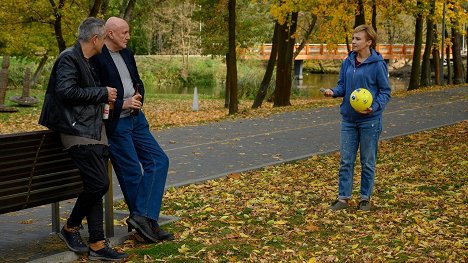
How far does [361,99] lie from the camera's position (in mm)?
8820

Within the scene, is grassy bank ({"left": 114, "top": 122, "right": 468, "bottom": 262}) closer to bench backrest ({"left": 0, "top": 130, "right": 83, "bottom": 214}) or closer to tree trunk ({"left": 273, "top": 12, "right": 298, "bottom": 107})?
bench backrest ({"left": 0, "top": 130, "right": 83, "bottom": 214})

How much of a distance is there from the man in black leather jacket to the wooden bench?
0.55 feet

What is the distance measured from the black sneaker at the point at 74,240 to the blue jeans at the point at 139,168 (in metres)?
0.63

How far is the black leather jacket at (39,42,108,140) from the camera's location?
6711 mm

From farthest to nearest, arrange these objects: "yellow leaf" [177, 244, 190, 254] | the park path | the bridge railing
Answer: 1. the bridge railing
2. the park path
3. "yellow leaf" [177, 244, 190, 254]

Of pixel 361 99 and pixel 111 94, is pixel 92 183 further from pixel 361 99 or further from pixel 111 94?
pixel 361 99

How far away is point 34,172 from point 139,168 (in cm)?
105

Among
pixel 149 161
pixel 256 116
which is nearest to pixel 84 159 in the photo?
pixel 149 161

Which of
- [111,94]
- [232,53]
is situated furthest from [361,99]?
[232,53]

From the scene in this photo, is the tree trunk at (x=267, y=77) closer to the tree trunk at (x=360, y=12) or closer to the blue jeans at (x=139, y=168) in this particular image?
the tree trunk at (x=360, y=12)

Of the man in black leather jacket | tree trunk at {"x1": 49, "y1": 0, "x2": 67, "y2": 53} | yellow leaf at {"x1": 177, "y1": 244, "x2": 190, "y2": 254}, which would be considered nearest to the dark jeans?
the man in black leather jacket

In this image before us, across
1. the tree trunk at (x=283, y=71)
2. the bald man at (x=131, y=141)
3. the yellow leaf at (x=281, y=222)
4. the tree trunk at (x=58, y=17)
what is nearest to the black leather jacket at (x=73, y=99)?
the bald man at (x=131, y=141)

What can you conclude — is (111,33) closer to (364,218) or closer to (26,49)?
(364,218)

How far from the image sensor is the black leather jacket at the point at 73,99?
6.71 metres
